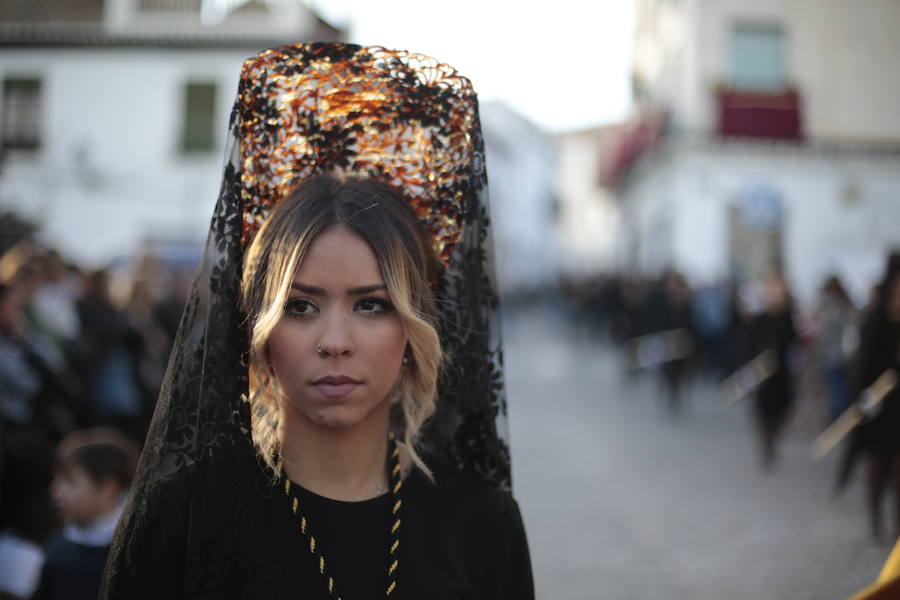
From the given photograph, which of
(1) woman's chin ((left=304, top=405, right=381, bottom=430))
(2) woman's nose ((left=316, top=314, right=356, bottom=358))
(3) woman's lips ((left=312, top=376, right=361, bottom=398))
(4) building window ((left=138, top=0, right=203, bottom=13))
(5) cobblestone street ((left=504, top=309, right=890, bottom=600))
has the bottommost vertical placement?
(5) cobblestone street ((left=504, top=309, right=890, bottom=600))

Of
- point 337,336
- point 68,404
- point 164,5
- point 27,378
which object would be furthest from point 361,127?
point 164,5

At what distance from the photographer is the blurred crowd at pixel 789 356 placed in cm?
624

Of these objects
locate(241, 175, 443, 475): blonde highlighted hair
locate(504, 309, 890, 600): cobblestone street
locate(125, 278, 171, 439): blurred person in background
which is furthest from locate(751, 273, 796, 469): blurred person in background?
locate(241, 175, 443, 475): blonde highlighted hair

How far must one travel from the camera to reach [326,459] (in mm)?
1749

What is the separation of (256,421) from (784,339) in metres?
8.02

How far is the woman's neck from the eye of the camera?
5.71 ft

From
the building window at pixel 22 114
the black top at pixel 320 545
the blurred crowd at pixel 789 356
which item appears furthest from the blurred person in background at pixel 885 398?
the building window at pixel 22 114

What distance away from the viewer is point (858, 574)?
3.46m

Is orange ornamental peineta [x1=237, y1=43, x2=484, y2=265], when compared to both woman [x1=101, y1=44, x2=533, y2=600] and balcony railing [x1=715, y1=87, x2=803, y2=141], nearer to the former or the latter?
woman [x1=101, y1=44, x2=533, y2=600]

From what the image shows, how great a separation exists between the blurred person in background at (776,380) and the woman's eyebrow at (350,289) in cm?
758

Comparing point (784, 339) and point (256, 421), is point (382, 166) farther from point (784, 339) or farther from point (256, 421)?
point (784, 339)

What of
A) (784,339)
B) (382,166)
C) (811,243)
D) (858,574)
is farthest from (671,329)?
(382,166)

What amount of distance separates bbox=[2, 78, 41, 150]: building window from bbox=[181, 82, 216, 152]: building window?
3.40 meters

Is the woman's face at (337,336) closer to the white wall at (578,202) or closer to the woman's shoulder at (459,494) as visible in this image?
the woman's shoulder at (459,494)
